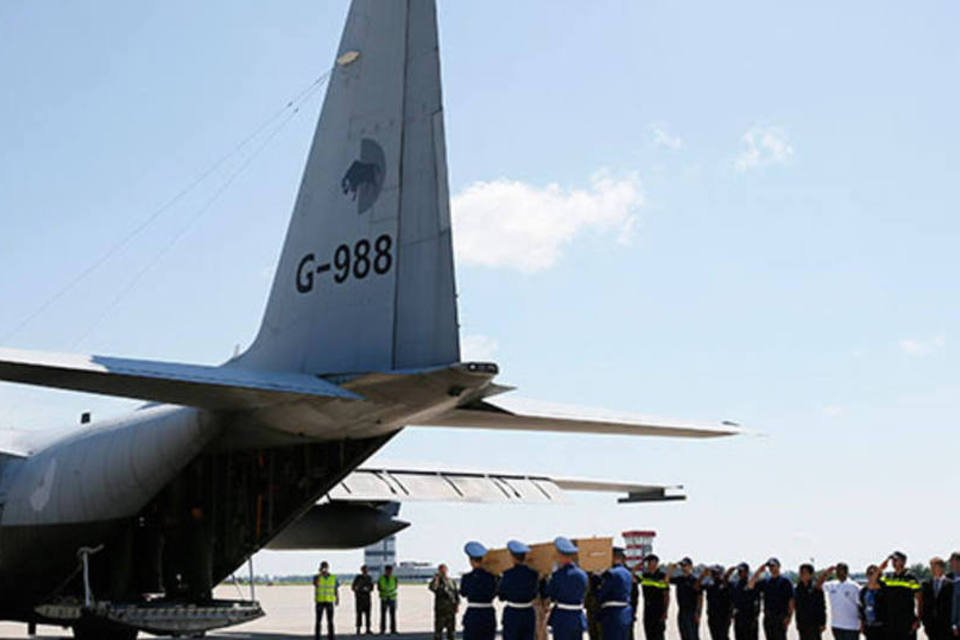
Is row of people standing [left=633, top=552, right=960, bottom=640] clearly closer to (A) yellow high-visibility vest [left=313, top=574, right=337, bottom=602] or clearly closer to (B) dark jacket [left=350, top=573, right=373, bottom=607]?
(A) yellow high-visibility vest [left=313, top=574, right=337, bottom=602]

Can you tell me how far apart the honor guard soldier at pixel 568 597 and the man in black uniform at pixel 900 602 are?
139 inches

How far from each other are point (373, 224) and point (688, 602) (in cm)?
624

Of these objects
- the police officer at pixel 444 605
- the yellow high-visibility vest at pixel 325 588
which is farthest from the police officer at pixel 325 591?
the police officer at pixel 444 605

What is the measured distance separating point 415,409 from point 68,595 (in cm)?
548

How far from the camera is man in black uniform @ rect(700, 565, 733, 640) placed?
13.5 m

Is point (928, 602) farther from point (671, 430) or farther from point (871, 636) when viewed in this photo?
point (671, 430)

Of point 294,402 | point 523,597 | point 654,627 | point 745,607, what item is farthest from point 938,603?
point 294,402

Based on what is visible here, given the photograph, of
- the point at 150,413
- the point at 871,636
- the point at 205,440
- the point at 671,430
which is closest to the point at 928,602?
the point at 871,636

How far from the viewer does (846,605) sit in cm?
1151

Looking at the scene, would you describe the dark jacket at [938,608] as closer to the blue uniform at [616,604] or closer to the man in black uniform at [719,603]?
the man in black uniform at [719,603]

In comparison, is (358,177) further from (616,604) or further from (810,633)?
(810,633)

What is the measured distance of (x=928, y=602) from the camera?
36.4 feet

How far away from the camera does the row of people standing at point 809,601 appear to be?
10750 mm

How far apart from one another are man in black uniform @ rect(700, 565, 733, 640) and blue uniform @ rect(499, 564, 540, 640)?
5013 mm
